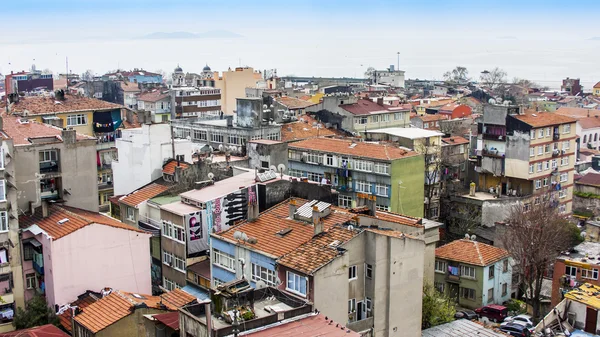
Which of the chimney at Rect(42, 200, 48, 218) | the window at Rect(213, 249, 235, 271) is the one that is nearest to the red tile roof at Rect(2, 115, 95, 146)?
the chimney at Rect(42, 200, 48, 218)

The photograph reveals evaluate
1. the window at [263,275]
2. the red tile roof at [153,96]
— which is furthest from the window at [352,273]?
the red tile roof at [153,96]

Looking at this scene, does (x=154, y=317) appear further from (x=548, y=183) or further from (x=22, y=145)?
(x=548, y=183)

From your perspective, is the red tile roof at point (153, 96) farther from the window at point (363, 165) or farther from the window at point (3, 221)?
the window at point (3, 221)

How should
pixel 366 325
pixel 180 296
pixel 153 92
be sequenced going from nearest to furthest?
1. pixel 366 325
2. pixel 180 296
3. pixel 153 92

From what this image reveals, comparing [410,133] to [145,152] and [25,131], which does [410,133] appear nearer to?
[145,152]

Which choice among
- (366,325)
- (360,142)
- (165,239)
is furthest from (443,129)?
(366,325)

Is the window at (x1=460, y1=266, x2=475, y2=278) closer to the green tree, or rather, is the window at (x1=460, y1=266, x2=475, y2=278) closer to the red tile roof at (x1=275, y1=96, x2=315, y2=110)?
the green tree

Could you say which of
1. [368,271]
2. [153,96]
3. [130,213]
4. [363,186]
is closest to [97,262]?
[130,213]

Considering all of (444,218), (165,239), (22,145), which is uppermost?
(22,145)
